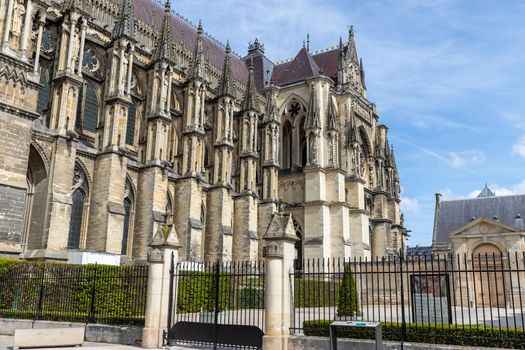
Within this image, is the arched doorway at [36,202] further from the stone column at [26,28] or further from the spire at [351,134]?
the spire at [351,134]

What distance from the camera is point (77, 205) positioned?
2169 centimetres

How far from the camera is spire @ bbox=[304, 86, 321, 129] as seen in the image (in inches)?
1403

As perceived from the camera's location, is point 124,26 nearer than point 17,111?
No

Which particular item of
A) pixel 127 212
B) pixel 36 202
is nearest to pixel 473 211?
pixel 127 212

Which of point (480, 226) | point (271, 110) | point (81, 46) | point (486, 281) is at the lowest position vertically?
point (486, 281)

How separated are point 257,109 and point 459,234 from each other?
15.2 meters

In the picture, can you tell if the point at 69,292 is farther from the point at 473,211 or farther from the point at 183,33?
the point at 473,211

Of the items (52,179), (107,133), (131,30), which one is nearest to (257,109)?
(131,30)

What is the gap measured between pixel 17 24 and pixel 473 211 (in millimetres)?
33852

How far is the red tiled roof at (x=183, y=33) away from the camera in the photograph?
3359 centimetres

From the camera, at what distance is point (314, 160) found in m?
35.2

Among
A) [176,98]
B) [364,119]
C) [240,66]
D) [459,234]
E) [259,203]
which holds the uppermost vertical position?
[240,66]

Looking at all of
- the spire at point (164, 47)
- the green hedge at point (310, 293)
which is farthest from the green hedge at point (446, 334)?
the spire at point (164, 47)

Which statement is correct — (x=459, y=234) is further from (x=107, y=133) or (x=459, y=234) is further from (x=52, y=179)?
(x=52, y=179)
